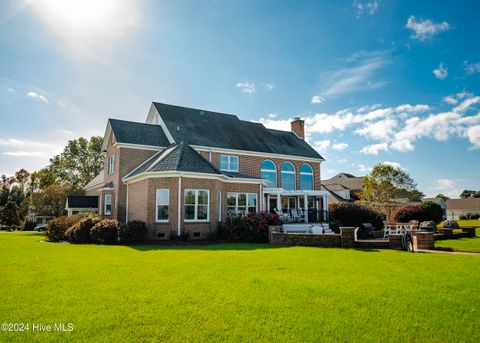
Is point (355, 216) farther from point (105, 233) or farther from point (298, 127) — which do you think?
point (105, 233)

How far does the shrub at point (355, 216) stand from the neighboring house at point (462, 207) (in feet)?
227

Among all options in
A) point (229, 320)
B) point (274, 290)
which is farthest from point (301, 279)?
point (229, 320)

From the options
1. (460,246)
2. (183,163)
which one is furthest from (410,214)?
(183,163)

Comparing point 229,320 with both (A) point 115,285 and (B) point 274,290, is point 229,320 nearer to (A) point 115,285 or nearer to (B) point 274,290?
(B) point 274,290

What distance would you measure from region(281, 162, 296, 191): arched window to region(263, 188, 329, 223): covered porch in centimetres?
142

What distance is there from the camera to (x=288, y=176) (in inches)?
1209

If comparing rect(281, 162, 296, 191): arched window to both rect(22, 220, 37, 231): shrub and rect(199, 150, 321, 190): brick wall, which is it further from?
rect(22, 220, 37, 231): shrub

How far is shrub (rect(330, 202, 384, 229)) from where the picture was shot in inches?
1008

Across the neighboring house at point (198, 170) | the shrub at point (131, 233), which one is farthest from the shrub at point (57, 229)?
the shrub at point (131, 233)

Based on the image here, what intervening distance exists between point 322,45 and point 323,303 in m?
13.4

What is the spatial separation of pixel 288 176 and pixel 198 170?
1380 cm

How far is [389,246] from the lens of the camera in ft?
45.0

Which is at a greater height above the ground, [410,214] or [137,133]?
[137,133]

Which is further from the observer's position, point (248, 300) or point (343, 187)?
point (343, 187)
